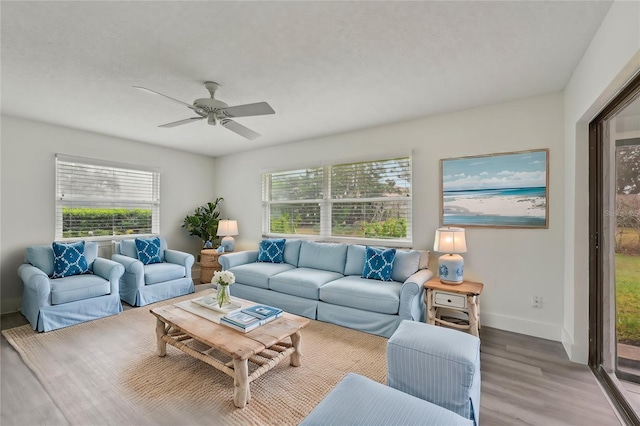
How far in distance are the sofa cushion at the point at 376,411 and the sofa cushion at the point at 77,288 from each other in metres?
3.39

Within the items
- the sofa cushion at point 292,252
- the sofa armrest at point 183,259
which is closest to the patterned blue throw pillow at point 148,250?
the sofa armrest at point 183,259

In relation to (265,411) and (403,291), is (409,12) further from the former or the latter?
(265,411)

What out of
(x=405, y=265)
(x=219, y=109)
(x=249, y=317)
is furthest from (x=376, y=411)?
(x=219, y=109)

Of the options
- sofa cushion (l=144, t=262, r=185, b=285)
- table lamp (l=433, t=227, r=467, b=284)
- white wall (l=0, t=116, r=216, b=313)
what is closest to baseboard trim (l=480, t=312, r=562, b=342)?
table lamp (l=433, t=227, r=467, b=284)

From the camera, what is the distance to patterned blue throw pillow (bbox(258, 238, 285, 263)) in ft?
14.5

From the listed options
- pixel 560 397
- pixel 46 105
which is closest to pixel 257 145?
pixel 46 105

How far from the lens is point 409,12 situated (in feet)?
5.78

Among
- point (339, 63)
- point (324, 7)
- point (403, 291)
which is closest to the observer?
point (324, 7)

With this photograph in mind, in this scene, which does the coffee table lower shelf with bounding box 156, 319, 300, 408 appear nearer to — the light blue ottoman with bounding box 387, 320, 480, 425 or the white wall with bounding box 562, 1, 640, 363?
the light blue ottoman with bounding box 387, 320, 480, 425

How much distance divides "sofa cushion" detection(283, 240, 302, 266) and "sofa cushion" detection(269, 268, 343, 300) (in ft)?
1.52

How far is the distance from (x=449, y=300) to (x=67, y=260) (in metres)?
4.50

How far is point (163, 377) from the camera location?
224 cm

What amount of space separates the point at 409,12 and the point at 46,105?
392cm

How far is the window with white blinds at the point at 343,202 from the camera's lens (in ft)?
12.9
